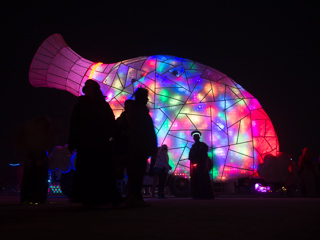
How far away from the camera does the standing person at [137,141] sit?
19.9 feet

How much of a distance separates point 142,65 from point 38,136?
31.6 ft

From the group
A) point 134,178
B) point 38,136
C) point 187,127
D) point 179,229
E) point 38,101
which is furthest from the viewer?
point 38,101

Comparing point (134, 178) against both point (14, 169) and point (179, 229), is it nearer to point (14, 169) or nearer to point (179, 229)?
point (179, 229)

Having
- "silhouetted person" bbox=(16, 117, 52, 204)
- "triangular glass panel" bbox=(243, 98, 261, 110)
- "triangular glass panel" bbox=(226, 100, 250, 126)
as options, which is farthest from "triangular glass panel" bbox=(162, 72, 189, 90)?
"silhouetted person" bbox=(16, 117, 52, 204)

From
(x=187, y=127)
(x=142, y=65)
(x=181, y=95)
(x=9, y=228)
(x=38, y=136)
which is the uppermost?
(x=142, y=65)

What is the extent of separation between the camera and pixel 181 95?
53.5ft

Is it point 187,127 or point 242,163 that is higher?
point 187,127

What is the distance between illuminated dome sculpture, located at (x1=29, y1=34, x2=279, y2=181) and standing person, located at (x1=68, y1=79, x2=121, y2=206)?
10.1 metres

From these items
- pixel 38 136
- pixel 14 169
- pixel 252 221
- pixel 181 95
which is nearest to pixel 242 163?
pixel 181 95

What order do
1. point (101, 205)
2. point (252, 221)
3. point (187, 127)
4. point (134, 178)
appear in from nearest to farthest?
point (252, 221) → point (101, 205) → point (134, 178) → point (187, 127)

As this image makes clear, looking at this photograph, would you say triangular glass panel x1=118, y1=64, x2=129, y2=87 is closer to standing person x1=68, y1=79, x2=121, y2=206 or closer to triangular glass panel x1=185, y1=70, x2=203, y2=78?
triangular glass panel x1=185, y1=70, x2=203, y2=78

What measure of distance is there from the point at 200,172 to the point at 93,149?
5.26 m

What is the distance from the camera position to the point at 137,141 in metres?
6.13

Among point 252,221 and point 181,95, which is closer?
point 252,221
